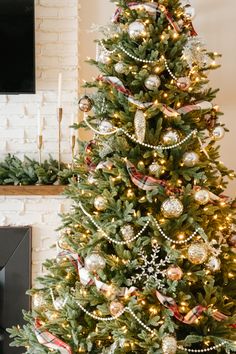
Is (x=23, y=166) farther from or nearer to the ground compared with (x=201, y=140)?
nearer to the ground

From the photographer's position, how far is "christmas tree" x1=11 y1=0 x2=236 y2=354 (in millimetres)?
1604

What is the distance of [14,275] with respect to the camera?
245cm

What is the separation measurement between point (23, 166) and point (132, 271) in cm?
94

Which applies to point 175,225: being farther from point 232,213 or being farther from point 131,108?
point 131,108

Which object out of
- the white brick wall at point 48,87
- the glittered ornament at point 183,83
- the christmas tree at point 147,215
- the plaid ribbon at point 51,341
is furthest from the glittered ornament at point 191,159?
the white brick wall at point 48,87

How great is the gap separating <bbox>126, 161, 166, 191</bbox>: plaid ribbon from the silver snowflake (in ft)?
0.66

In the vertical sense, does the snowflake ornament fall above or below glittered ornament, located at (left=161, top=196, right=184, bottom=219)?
above

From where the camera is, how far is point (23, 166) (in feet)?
7.77

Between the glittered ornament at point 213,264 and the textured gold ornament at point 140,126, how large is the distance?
1.51 ft

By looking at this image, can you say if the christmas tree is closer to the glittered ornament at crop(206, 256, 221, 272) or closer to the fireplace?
the glittered ornament at crop(206, 256, 221, 272)

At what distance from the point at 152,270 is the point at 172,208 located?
222mm

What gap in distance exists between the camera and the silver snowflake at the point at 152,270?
1.62 meters

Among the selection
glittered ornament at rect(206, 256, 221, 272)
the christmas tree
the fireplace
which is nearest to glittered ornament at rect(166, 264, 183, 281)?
the christmas tree

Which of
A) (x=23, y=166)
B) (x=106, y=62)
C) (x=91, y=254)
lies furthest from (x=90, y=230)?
(x=23, y=166)
